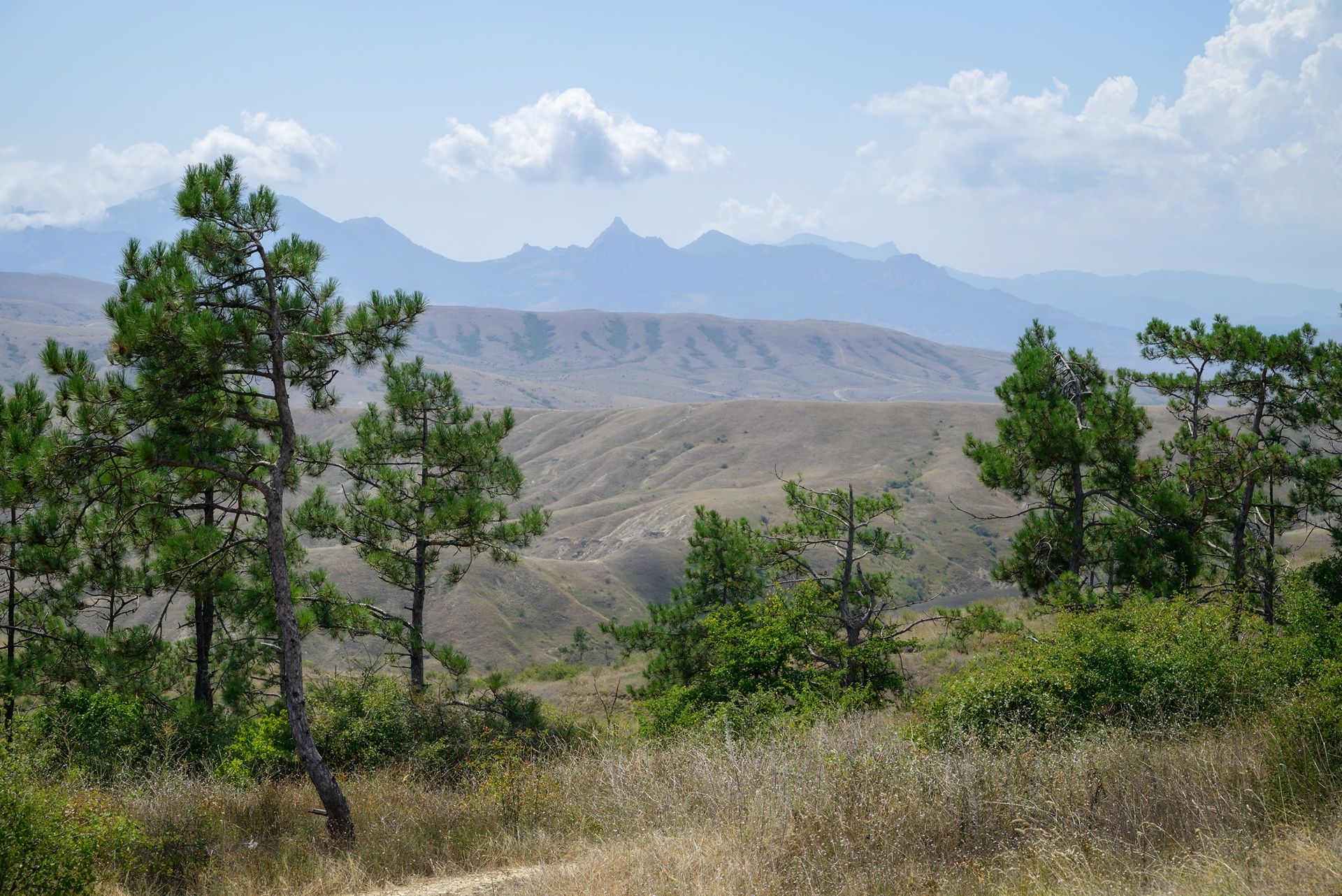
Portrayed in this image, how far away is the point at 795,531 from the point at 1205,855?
11.0 metres

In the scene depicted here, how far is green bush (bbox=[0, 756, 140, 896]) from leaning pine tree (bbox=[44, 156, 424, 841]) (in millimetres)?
2409

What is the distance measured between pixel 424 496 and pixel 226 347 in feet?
28.5

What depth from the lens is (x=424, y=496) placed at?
16922 mm

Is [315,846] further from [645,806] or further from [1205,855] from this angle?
[1205,855]

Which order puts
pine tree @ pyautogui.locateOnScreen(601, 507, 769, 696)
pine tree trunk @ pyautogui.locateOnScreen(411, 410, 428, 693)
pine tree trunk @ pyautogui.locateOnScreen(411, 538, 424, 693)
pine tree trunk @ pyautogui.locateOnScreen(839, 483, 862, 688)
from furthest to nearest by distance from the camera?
pine tree @ pyautogui.locateOnScreen(601, 507, 769, 696), pine tree trunk @ pyautogui.locateOnScreen(411, 410, 428, 693), pine tree trunk @ pyautogui.locateOnScreen(411, 538, 424, 693), pine tree trunk @ pyautogui.locateOnScreen(839, 483, 862, 688)

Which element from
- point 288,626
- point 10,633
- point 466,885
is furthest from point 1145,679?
point 10,633

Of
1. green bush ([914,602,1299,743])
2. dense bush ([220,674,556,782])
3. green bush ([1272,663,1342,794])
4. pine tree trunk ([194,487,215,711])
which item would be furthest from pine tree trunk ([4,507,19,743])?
green bush ([1272,663,1342,794])

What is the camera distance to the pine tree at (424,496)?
16.6 meters

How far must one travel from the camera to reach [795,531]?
649 inches

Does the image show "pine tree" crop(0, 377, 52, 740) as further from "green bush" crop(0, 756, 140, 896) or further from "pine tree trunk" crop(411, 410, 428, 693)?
"pine tree trunk" crop(411, 410, 428, 693)

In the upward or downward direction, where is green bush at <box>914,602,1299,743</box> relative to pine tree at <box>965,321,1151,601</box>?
downward

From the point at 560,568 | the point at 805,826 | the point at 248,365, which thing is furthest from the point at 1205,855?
the point at 560,568

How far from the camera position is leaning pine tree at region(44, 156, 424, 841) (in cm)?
813

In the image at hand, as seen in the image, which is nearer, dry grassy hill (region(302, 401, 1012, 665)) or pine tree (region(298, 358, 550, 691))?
pine tree (region(298, 358, 550, 691))
